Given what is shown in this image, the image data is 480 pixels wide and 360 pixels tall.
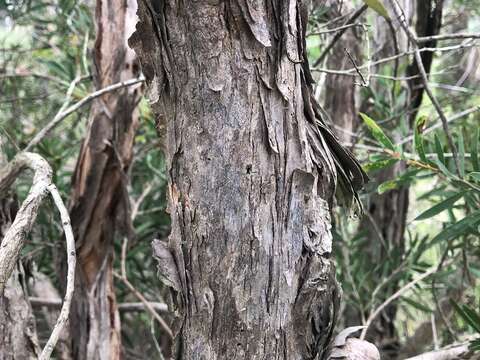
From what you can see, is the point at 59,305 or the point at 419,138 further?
the point at 59,305

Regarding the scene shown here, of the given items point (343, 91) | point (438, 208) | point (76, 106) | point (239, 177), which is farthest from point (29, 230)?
point (343, 91)

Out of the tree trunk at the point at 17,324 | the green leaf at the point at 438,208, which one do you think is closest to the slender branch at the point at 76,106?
the tree trunk at the point at 17,324

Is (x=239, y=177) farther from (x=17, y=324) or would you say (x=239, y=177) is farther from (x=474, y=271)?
(x=474, y=271)

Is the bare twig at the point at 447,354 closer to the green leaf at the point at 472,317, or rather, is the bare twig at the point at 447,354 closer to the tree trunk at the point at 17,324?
the green leaf at the point at 472,317

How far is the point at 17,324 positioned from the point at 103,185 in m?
0.35

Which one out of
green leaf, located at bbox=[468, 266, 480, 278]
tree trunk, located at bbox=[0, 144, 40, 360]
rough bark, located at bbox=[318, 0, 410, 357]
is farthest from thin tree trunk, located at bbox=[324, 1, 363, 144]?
tree trunk, located at bbox=[0, 144, 40, 360]

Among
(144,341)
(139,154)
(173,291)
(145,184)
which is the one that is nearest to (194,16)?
(173,291)

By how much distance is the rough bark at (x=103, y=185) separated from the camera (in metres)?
1.12

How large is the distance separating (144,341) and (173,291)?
1.17m

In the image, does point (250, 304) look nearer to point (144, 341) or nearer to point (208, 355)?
point (208, 355)

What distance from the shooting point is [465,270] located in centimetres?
123

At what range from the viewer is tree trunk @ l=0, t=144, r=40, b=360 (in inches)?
32.4

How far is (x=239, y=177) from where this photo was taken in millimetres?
563

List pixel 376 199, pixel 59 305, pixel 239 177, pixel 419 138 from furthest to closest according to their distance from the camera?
pixel 376 199, pixel 59 305, pixel 419 138, pixel 239 177
